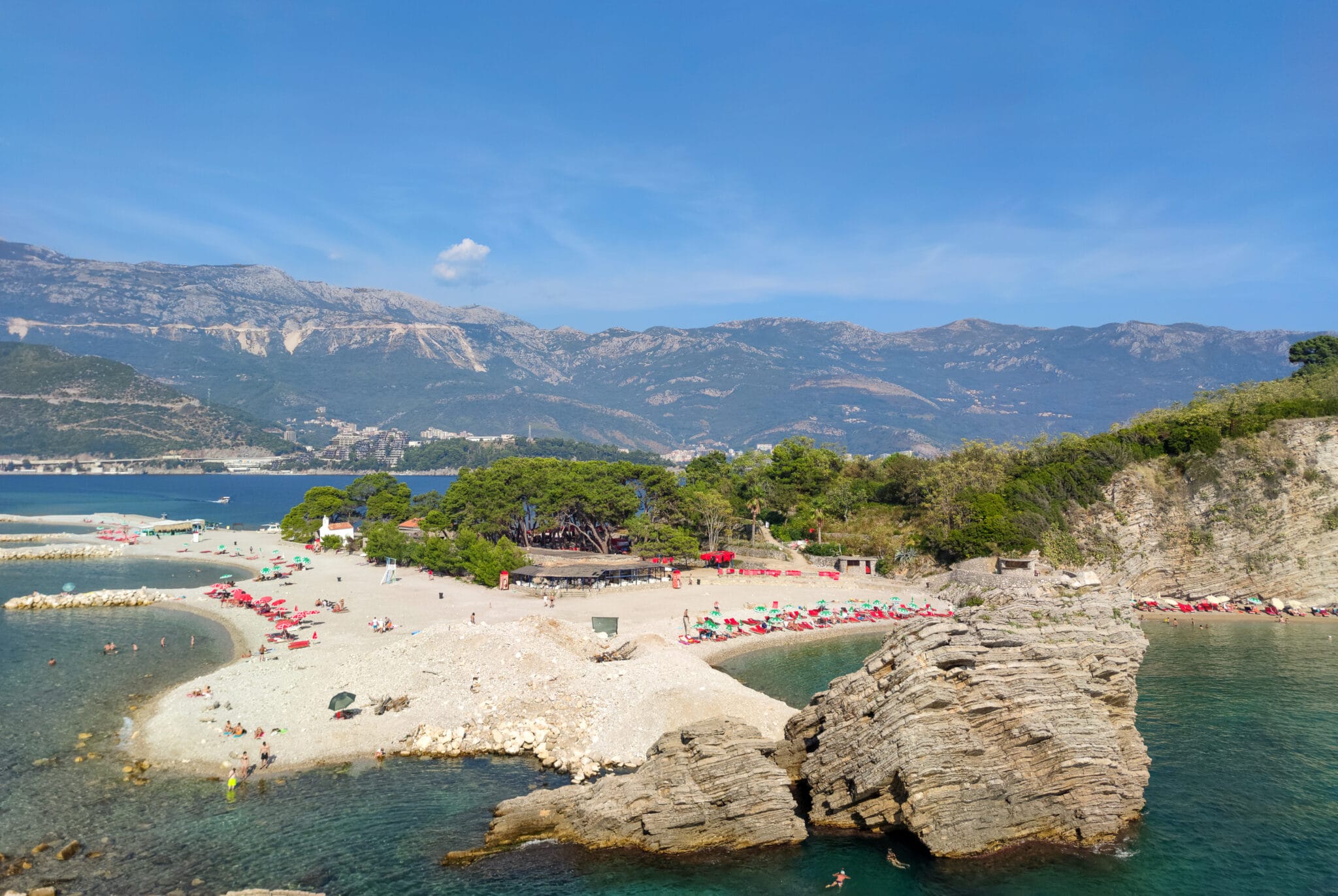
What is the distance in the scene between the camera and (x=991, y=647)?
786 inches

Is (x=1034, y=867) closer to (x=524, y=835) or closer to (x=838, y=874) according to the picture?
(x=838, y=874)

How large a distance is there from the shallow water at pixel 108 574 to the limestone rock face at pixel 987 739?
54637 millimetres

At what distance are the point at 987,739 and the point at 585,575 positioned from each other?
35.9m

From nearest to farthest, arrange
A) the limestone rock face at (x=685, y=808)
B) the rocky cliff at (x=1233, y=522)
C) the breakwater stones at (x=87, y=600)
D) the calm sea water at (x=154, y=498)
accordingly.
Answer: the limestone rock face at (x=685, y=808) < the breakwater stones at (x=87, y=600) < the rocky cliff at (x=1233, y=522) < the calm sea water at (x=154, y=498)

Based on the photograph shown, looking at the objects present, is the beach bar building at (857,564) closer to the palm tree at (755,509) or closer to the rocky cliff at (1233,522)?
the palm tree at (755,509)

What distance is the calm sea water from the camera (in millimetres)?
112875

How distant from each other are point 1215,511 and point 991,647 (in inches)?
1647

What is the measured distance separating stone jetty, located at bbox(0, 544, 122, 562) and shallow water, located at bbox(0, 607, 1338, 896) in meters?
47.6

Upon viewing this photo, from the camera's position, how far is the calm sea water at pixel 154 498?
113m

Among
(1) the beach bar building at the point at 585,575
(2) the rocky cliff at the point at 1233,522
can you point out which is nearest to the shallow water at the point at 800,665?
(1) the beach bar building at the point at 585,575

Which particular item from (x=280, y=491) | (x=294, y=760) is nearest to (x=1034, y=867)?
(x=294, y=760)

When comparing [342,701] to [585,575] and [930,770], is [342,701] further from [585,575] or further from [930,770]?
[585,575]

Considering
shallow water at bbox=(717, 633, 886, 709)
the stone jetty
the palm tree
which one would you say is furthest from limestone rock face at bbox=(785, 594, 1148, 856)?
the stone jetty

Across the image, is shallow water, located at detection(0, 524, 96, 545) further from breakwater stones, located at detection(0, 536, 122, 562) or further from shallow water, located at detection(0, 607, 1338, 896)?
shallow water, located at detection(0, 607, 1338, 896)
